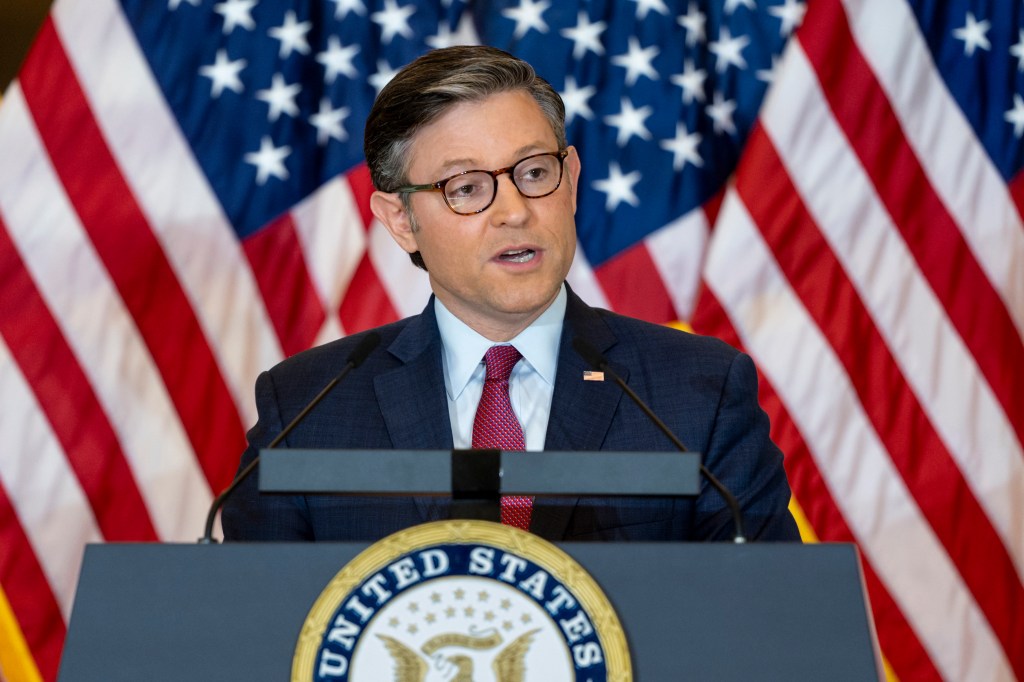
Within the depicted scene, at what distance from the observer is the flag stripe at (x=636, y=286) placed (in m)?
3.41

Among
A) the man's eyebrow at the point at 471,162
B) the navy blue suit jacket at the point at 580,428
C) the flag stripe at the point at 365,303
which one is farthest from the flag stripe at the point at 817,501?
Result: the man's eyebrow at the point at 471,162

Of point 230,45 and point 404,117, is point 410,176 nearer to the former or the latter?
point 404,117

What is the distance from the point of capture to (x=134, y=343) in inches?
129

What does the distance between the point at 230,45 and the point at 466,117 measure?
1.74 metres

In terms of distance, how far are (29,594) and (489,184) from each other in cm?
202

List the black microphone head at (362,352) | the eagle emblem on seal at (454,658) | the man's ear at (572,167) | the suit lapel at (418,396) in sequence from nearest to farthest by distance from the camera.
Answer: the eagle emblem on seal at (454,658)
the black microphone head at (362,352)
the suit lapel at (418,396)
the man's ear at (572,167)

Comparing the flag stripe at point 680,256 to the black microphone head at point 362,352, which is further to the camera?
the flag stripe at point 680,256

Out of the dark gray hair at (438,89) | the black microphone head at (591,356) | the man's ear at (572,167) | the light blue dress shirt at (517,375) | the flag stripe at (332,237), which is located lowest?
the black microphone head at (591,356)

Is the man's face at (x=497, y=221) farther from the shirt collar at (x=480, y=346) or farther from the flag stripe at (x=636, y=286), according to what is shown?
the flag stripe at (x=636, y=286)

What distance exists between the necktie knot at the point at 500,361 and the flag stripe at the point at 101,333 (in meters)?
1.59

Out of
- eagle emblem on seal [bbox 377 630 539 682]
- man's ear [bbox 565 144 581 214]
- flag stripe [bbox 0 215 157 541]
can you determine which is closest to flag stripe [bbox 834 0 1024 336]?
man's ear [bbox 565 144 581 214]

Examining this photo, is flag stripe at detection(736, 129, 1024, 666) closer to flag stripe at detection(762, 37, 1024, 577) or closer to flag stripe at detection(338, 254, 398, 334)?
flag stripe at detection(762, 37, 1024, 577)

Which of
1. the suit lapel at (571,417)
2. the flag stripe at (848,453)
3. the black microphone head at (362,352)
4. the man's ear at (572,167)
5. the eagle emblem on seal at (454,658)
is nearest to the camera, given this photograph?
the eagle emblem on seal at (454,658)

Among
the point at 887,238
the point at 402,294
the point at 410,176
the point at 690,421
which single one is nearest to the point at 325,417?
the point at 410,176
